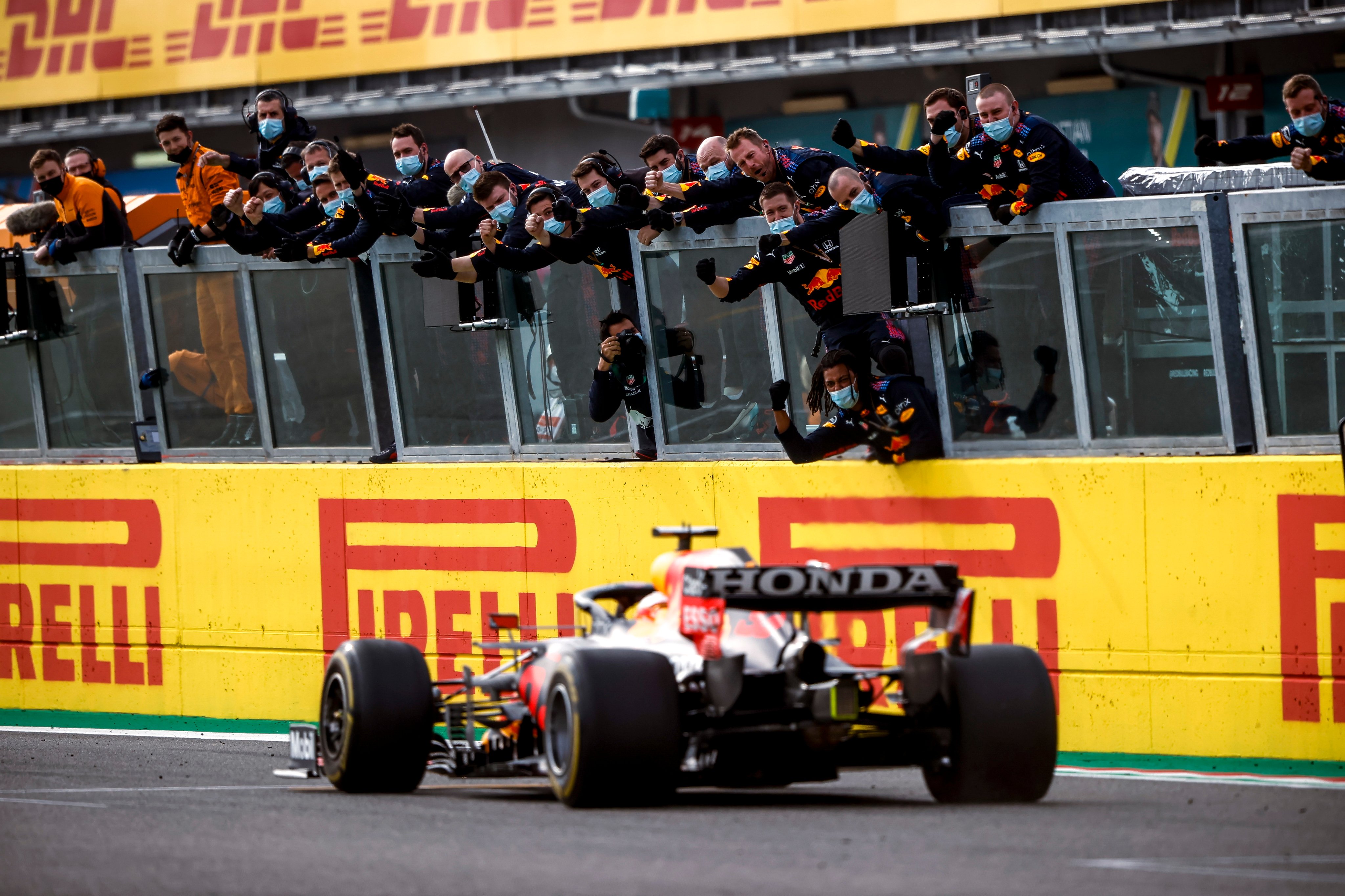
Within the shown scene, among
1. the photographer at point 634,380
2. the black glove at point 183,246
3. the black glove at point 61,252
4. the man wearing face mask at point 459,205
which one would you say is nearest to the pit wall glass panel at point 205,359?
the black glove at point 183,246

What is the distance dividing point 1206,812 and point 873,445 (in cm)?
357

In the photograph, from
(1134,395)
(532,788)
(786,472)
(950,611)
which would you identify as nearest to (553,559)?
(786,472)

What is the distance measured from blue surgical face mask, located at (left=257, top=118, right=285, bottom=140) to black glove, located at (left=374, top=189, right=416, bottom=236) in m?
1.67

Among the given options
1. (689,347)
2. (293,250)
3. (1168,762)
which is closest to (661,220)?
(689,347)

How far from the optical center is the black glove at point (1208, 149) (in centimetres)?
1088

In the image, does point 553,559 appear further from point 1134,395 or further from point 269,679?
point 1134,395

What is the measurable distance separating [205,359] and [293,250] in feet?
4.54

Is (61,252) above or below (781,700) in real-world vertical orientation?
above

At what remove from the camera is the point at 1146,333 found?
35.1 ft

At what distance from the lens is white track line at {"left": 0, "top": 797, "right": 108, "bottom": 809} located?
361 inches

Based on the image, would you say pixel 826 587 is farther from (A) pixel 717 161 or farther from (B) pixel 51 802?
(A) pixel 717 161

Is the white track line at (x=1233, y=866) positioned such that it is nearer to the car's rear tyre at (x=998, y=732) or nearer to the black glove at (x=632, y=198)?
the car's rear tyre at (x=998, y=732)

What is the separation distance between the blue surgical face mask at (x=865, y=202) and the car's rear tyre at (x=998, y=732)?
3.52 meters

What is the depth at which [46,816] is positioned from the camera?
8844mm
